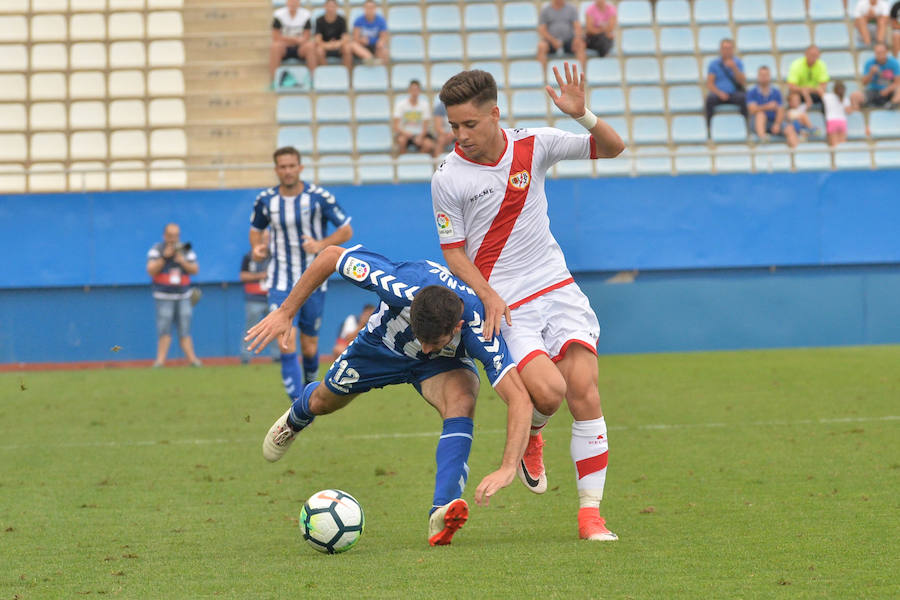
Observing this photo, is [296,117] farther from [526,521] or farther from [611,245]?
[526,521]

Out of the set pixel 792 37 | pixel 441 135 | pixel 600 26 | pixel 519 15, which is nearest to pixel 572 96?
pixel 441 135

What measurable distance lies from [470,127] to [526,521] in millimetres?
1945

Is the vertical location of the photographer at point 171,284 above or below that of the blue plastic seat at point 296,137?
below

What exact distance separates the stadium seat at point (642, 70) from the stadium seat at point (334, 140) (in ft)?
16.2

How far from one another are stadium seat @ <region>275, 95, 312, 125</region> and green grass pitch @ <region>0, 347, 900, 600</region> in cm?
810

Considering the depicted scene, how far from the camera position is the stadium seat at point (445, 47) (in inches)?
810

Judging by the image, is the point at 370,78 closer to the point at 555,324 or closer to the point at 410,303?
the point at 555,324

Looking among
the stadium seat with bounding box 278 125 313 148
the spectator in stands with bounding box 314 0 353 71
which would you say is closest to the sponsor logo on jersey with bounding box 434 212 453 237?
the stadium seat with bounding box 278 125 313 148

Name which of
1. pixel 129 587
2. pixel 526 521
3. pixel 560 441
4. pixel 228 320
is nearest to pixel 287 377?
pixel 560 441

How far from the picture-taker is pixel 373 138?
62.9ft

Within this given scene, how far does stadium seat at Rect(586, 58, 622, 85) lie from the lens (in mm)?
20094

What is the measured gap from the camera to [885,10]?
20719 mm

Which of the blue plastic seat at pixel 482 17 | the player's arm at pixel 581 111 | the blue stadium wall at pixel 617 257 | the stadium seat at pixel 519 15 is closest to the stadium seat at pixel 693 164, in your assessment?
the blue stadium wall at pixel 617 257

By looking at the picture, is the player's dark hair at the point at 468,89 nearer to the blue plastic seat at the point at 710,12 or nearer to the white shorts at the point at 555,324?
the white shorts at the point at 555,324
